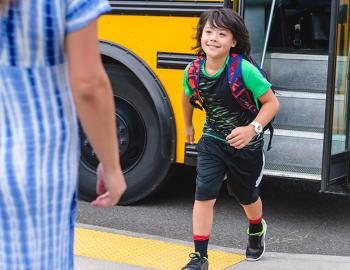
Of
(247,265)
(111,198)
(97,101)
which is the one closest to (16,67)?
(97,101)

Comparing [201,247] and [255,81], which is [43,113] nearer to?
[255,81]

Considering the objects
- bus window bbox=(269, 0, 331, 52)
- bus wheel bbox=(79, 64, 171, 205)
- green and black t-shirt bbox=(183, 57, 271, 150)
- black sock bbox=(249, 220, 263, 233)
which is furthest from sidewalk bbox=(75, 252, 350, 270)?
bus window bbox=(269, 0, 331, 52)

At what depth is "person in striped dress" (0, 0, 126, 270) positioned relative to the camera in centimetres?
180

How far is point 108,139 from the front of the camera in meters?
1.89

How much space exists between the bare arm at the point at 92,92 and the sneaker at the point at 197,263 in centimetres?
206

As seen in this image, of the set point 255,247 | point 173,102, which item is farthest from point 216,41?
point 173,102

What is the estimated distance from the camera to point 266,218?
5246 mm

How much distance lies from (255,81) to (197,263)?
0.98m

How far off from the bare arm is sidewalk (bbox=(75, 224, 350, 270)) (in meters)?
2.24

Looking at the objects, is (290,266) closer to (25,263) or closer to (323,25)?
(25,263)

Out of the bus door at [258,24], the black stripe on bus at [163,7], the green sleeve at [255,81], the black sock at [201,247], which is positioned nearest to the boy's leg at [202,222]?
the black sock at [201,247]

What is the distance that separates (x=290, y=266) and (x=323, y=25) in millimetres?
3655

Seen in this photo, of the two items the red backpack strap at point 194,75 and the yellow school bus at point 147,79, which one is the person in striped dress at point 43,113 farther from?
the yellow school bus at point 147,79

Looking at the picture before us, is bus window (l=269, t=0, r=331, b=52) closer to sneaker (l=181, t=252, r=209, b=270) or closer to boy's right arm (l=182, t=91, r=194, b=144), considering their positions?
boy's right arm (l=182, t=91, r=194, b=144)
